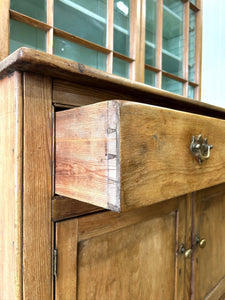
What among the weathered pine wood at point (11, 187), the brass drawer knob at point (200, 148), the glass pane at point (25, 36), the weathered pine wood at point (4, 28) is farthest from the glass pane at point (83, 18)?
the brass drawer knob at point (200, 148)

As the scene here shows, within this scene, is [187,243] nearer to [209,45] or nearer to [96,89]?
[96,89]

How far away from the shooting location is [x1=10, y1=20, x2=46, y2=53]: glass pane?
72cm

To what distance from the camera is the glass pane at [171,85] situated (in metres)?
1.36

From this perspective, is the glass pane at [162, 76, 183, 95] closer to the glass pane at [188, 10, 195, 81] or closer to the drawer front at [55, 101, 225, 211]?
the glass pane at [188, 10, 195, 81]

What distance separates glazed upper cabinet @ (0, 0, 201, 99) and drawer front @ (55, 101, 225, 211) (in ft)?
1.56

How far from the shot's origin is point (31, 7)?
769 mm

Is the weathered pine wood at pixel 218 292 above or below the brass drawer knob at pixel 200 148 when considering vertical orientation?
below

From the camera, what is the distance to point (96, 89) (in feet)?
1.38

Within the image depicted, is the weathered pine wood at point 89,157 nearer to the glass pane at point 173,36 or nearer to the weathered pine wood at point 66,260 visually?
the weathered pine wood at point 66,260

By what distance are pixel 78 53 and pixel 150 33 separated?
0.53m

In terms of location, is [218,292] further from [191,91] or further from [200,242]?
[191,91]

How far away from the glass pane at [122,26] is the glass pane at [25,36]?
383 millimetres

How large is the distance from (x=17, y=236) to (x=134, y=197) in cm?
19

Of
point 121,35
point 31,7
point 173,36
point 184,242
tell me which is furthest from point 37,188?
point 173,36
